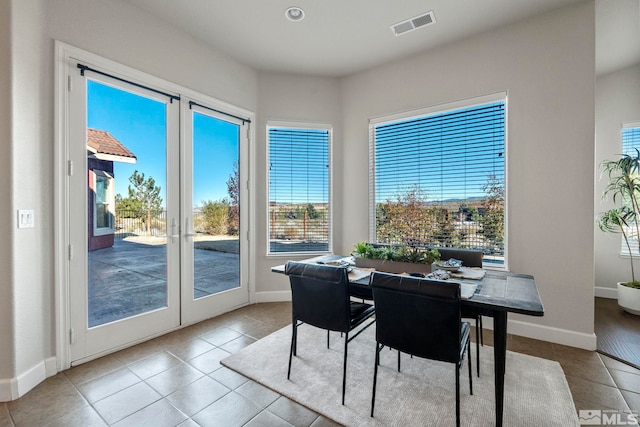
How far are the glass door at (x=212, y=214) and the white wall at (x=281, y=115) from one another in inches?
10.2

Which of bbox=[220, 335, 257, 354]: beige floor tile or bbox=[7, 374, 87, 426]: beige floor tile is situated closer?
bbox=[7, 374, 87, 426]: beige floor tile

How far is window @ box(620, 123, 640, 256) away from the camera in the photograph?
3.94 m

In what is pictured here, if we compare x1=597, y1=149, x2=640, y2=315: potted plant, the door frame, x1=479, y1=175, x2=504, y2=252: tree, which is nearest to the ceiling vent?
x1=479, y1=175, x2=504, y2=252: tree

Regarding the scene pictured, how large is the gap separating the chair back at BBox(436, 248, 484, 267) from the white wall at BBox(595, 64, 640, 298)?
2923mm

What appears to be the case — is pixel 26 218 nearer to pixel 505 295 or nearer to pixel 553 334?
pixel 505 295

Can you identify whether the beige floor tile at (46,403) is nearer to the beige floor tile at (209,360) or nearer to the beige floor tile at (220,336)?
the beige floor tile at (209,360)

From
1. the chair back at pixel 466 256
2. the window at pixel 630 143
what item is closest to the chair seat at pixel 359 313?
the chair back at pixel 466 256

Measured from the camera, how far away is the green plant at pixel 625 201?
3334 millimetres

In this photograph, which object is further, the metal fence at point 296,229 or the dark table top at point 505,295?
the metal fence at point 296,229

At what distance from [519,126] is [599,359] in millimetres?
2220

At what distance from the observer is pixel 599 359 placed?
8.20ft

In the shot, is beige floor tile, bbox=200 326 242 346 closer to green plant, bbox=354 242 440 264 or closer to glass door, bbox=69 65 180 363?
glass door, bbox=69 65 180 363

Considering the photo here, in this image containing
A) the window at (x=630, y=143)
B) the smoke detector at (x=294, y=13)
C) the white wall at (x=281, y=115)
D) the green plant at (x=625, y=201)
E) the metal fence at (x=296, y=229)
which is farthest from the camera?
the metal fence at (x=296, y=229)

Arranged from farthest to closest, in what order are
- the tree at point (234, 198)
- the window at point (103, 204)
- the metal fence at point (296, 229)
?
1. the metal fence at point (296, 229)
2. the tree at point (234, 198)
3. the window at point (103, 204)
